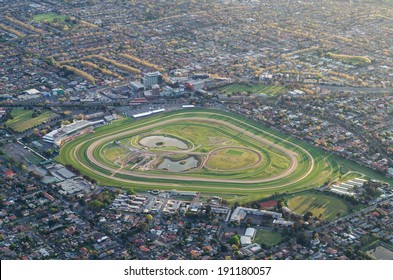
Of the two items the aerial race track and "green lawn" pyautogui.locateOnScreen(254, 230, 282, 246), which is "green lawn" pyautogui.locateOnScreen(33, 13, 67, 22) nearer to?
the aerial race track

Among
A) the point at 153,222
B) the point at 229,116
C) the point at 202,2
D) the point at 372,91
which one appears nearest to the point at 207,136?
the point at 229,116

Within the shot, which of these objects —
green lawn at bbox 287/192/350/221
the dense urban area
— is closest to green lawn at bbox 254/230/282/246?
the dense urban area

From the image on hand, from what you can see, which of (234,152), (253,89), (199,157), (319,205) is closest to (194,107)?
(253,89)

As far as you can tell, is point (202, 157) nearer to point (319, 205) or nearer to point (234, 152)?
point (234, 152)

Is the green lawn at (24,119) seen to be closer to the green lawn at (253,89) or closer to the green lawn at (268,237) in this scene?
the green lawn at (253,89)

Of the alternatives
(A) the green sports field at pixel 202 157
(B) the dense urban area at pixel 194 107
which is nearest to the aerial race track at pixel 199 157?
(A) the green sports field at pixel 202 157

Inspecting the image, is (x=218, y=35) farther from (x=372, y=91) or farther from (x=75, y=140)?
(x=75, y=140)
